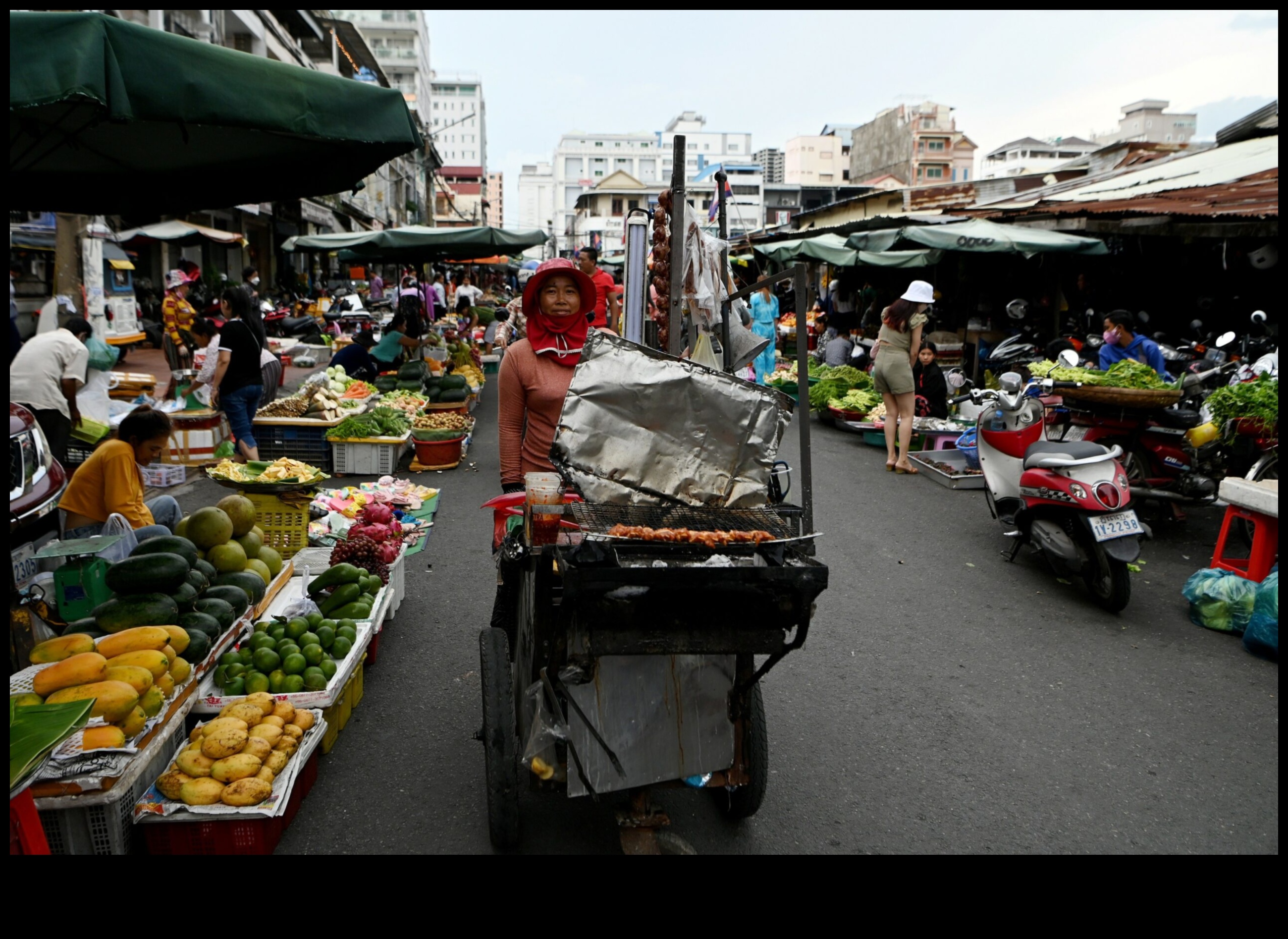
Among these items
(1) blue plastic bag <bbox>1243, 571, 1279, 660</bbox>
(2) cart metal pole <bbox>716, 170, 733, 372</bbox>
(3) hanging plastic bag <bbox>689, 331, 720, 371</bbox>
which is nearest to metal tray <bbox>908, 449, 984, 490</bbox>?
(1) blue plastic bag <bbox>1243, 571, 1279, 660</bbox>

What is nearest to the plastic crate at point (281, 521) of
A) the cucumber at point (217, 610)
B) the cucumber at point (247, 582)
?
the cucumber at point (247, 582)

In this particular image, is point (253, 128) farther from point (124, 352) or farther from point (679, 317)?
point (124, 352)

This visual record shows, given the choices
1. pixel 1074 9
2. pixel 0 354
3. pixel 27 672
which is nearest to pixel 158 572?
pixel 27 672

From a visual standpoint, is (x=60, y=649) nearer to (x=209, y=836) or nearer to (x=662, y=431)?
(x=209, y=836)

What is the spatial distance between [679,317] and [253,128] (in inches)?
79.7

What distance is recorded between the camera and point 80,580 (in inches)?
157

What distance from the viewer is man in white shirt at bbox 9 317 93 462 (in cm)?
755

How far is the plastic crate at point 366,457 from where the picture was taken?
9.40 meters

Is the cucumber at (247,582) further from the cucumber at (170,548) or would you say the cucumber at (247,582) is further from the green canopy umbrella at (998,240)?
the green canopy umbrella at (998,240)

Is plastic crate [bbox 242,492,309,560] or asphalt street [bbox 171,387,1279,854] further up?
plastic crate [bbox 242,492,309,560]

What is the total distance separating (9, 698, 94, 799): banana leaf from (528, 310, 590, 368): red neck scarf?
227 cm

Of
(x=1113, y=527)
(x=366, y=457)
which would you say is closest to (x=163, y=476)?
(x=366, y=457)

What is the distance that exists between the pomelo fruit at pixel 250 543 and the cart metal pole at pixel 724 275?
2898 mm

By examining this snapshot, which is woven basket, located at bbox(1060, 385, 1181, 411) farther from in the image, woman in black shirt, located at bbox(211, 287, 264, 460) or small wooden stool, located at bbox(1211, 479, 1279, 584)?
woman in black shirt, located at bbox(211, 287, 264, 460)
